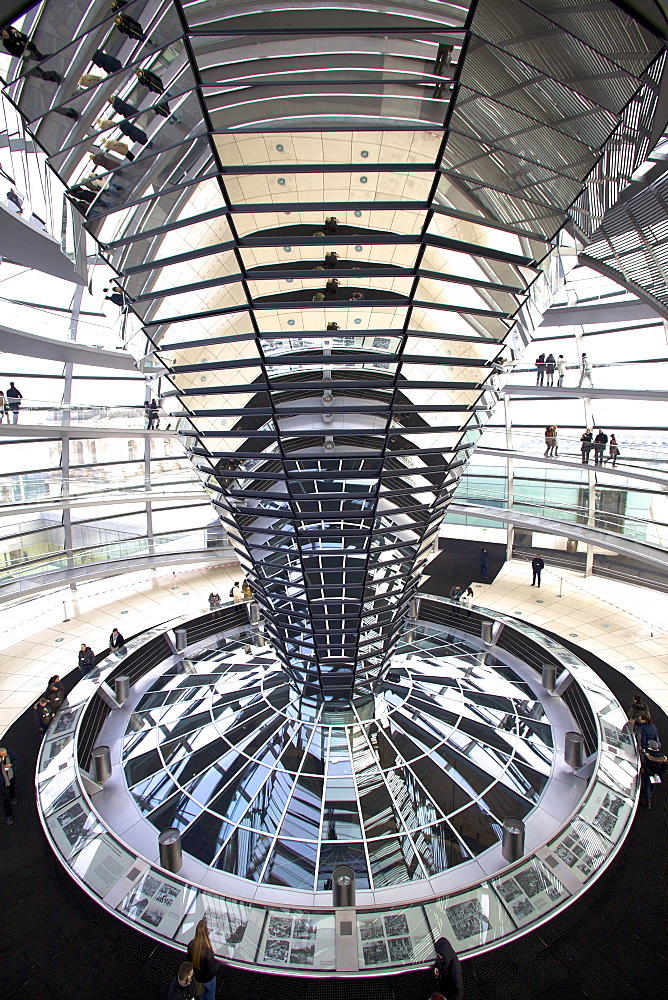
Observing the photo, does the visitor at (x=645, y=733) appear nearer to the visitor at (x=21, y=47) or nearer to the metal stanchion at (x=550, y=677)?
the metal stanchion at (x=550, y=677)

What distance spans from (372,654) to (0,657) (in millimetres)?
12023

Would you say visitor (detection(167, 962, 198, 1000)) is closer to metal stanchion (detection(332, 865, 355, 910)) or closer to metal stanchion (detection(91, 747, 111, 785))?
metal stanchion (detection(332, 865, 355, 910))

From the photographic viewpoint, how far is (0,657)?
17.4 metres

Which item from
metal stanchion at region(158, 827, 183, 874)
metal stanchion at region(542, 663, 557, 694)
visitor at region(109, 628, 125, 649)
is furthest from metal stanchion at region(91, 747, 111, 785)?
metal stanchion at region(542, 663, 557, 694)

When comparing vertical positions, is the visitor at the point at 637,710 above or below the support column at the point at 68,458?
below

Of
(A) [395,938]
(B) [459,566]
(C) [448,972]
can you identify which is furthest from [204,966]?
(B) [459,566]

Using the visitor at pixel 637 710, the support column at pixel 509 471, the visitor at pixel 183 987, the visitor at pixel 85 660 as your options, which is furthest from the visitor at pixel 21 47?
the support column at pixel 509 471

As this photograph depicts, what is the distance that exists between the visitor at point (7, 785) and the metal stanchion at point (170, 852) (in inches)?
110

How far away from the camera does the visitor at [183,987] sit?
6.74 m

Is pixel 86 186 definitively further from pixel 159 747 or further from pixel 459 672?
pixel 459 672

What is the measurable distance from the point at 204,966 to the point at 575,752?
8105mm

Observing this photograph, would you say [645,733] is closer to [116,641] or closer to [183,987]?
[183,987]

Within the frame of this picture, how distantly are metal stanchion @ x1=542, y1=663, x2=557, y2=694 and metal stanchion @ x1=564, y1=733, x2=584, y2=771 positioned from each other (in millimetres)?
2969

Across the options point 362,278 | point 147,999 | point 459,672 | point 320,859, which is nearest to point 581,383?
point 459,672
